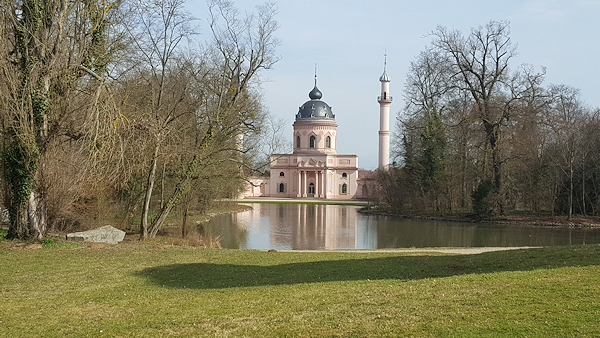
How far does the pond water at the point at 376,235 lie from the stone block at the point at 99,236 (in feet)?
16.6

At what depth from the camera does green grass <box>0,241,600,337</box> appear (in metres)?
5.64

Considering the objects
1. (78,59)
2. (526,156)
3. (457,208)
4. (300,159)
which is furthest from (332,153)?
(78,59)

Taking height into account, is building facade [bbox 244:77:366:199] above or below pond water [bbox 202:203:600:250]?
above

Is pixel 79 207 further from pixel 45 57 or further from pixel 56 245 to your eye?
pixel 45 57

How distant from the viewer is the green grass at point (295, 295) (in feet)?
18.5

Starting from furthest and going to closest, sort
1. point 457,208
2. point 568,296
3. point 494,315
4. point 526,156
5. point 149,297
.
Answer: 1. point 457,208
2. point 526,156
3. point 149,297
4. point 568,296
5. point 494,315

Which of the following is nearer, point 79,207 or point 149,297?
point 149,297

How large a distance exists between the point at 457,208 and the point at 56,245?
29.5 metres

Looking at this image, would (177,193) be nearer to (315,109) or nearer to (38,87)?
(38,87)

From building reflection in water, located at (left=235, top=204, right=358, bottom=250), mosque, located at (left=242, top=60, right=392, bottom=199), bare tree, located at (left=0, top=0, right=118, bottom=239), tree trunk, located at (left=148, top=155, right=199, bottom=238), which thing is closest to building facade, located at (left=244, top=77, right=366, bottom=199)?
mosque, located at (left=242, top=60, right=392, bottom=199)

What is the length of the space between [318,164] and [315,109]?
23.9ft

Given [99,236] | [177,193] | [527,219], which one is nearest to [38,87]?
[99,236]

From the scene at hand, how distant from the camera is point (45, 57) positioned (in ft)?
39.8

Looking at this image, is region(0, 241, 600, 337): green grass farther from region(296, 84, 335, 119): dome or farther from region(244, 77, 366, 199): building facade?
region(296, 84, 335, 119): dome
